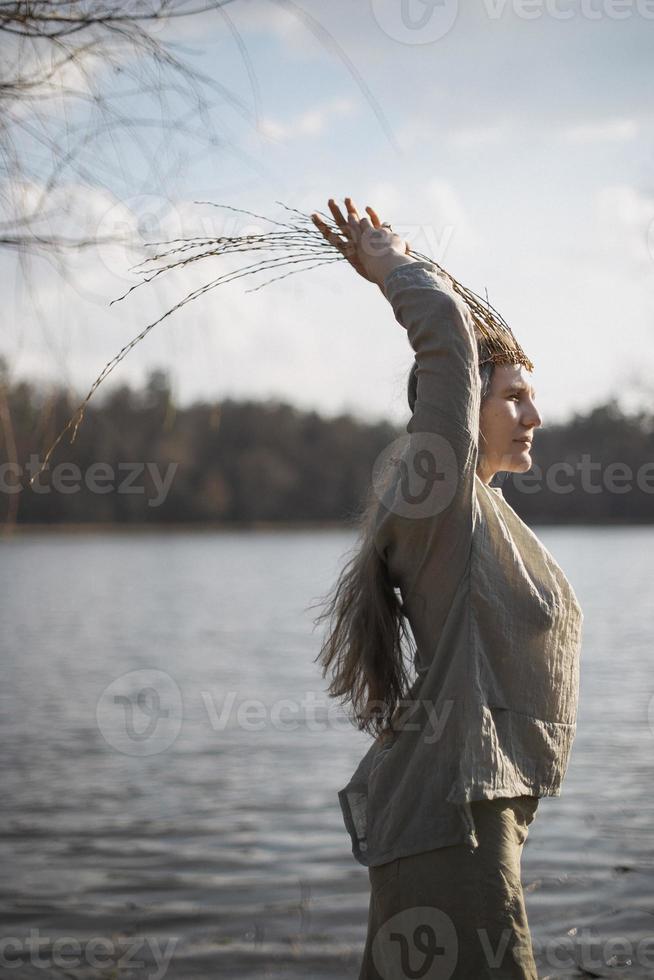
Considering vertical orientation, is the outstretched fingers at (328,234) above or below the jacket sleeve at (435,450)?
above

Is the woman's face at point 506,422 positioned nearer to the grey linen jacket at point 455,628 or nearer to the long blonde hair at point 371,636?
the long blonde hair at point 371,636

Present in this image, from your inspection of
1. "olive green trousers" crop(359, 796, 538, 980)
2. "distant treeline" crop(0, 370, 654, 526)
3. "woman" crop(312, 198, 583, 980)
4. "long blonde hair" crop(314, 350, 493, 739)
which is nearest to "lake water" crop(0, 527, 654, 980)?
"long blonde hair" crop(314, 350, 493, 739)

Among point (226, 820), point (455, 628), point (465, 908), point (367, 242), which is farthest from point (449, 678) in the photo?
point (226, 820)

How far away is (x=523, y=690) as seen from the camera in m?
2.00

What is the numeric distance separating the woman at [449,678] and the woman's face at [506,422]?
5cm

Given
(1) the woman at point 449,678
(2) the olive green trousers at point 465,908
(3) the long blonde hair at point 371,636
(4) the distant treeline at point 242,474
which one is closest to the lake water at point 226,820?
(3) the long blonde hair at point 371,636

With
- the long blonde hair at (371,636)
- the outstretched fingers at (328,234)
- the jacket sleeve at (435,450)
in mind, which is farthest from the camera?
the outstretched fingers at (328,234)

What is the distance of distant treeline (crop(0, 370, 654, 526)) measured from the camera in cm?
4622

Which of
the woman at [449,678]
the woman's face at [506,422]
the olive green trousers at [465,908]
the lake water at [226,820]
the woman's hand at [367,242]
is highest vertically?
the woman's hand at [367,242]

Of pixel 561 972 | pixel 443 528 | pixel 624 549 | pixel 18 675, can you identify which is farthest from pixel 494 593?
pixel 624 549

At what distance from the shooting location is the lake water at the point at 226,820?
4.23m

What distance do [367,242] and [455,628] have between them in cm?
78

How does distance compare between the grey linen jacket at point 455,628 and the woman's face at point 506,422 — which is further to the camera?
the woman's face at point 506,422

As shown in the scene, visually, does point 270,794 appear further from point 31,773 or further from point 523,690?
point 523,690
